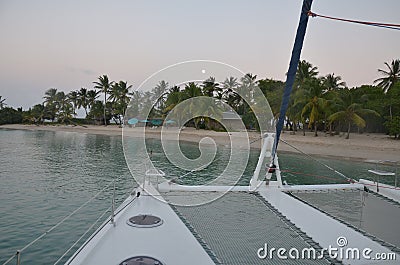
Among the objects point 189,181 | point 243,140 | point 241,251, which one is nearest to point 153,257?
point 241,251

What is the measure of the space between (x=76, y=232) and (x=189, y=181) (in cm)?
608

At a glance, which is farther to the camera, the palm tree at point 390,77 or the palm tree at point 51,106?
the palm tree at point 51,106

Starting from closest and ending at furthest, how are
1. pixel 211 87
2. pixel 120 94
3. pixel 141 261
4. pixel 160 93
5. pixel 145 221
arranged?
pixel 141 261 → pixel 145 221 → pixel 160 93 → pixel 211 87 → pixel 120 94

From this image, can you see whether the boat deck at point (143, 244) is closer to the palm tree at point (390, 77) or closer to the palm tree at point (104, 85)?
the palm tree at point (390, 77)

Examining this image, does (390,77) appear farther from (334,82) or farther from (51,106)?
(51,106)

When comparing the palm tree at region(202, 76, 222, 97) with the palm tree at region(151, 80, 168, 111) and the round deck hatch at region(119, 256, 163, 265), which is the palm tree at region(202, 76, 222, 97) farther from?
the round deck hatch at region(119, 256, 163, 265)

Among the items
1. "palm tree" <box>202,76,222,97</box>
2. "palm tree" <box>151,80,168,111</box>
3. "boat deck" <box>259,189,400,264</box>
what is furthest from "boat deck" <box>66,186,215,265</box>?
"palm tree" <box>202,76,222,97</box>

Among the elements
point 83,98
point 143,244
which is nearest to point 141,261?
point 143,244

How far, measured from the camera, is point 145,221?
4.10 metres

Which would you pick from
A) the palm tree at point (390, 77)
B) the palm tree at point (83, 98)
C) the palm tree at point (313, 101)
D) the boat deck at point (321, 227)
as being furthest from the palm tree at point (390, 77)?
the palm tree at point (83, 98)

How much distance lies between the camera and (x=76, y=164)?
17.6 m

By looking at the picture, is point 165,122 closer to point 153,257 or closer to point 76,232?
point 153,257

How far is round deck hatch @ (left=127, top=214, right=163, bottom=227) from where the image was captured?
398 cm

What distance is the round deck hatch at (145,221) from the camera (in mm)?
3979
